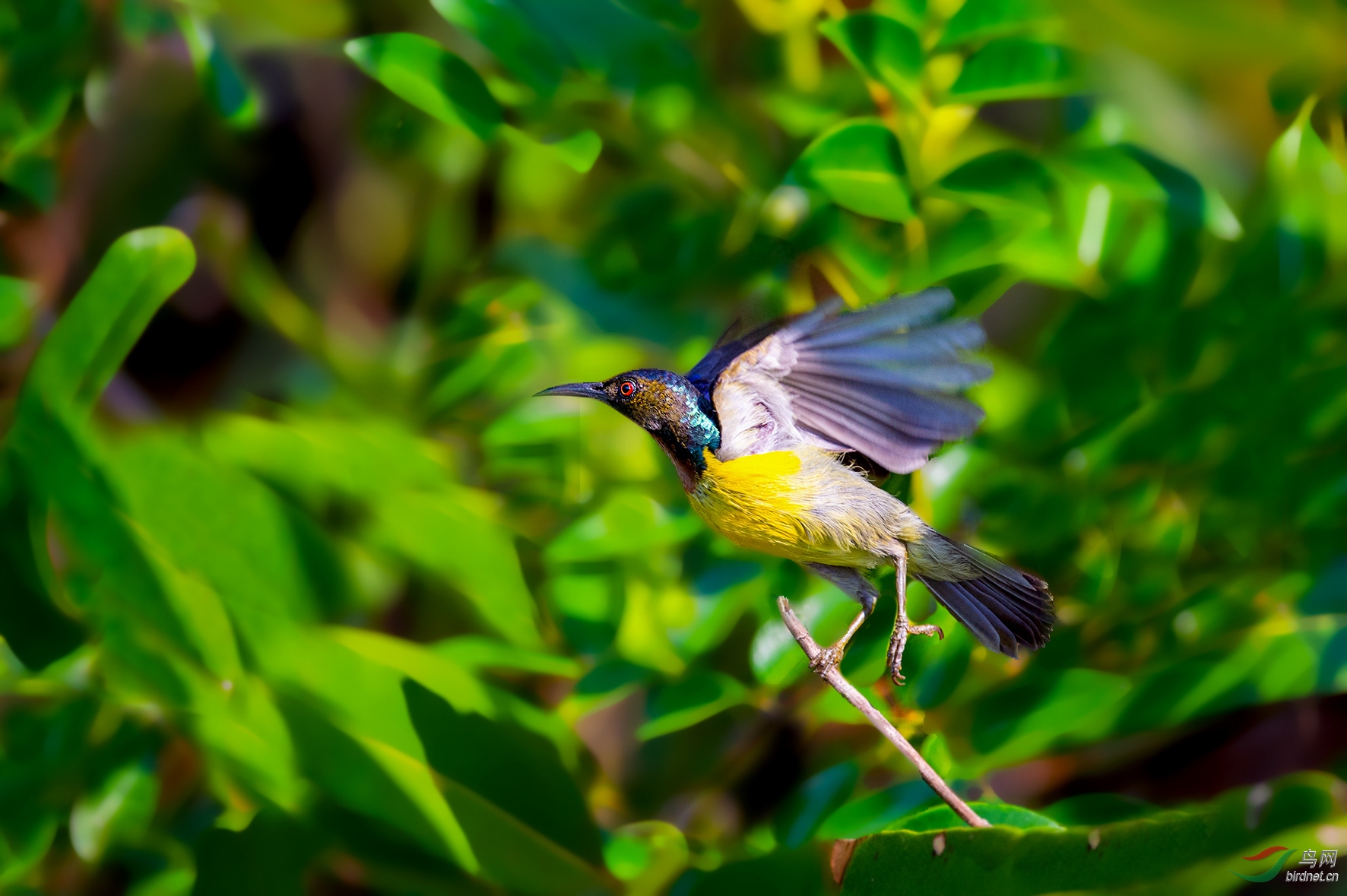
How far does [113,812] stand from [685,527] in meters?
0.41

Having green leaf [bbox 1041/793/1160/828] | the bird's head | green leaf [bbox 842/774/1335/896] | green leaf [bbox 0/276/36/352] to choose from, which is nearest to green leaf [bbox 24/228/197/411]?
green leaf [bbox 0/276/36/352]

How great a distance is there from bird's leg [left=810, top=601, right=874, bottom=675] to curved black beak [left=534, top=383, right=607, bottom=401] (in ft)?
0.57

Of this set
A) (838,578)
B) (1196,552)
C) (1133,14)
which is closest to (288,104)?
(838,578)

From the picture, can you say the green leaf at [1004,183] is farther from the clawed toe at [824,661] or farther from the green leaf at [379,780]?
the green leaf at [379,780]

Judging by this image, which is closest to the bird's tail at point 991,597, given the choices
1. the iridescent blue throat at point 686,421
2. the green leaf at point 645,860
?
the iridescent blue throat at point 686,421

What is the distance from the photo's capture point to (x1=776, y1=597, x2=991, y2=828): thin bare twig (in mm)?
372

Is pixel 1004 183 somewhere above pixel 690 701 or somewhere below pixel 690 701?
above

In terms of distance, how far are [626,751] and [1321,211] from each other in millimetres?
680

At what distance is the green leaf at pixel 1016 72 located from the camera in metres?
0.53

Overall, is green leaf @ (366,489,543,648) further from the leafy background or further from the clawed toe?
the clawed toe

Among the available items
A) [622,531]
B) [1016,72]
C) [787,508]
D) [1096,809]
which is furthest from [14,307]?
[1096,809]

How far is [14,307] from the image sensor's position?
2.20 ft

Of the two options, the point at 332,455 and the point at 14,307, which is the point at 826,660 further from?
the point at 14,307

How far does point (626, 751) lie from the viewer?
916 mm
